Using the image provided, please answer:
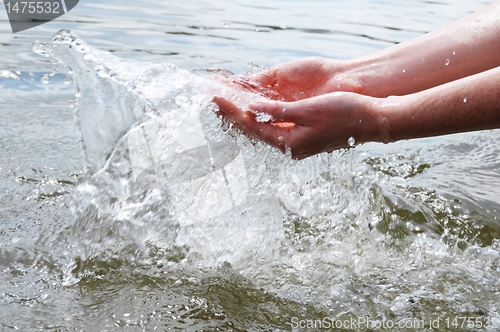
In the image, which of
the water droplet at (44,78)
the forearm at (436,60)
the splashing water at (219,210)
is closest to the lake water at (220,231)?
the splashing water at (219,210)

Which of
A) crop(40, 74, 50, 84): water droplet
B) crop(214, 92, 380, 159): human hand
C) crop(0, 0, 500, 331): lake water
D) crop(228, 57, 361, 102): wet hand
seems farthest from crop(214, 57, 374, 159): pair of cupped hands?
crop(40, 74, 50, 84): water droplet

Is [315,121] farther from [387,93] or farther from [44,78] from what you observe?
[44,78]

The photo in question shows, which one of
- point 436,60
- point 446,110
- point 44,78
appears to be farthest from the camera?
point 44,78

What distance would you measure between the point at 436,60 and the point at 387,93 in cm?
22

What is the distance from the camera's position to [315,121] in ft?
6.50

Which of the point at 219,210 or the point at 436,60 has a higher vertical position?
the point at 436,60

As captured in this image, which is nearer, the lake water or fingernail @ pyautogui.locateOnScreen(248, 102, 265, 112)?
the lake water

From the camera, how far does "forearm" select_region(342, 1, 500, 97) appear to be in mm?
2418

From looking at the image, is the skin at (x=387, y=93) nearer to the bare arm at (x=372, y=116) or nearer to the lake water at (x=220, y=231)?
the bare arm at (x=372, y=116)

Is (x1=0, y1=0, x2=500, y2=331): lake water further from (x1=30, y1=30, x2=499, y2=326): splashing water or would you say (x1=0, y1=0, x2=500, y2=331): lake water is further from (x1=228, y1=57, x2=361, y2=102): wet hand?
(x1=228, y1=57, x2=361, y2=102): wet hand

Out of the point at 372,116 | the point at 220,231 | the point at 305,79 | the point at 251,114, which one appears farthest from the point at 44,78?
the point at 372,116

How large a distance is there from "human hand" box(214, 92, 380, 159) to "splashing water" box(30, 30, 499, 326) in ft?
0.43

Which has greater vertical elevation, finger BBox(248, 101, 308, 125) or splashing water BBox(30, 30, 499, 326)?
finger BBox(248, 101, 308, 125)

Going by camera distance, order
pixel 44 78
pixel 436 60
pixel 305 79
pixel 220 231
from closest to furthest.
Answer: pixel 220 231 → pixel 436 60 → pixel 305 79 → pixel 44 78
